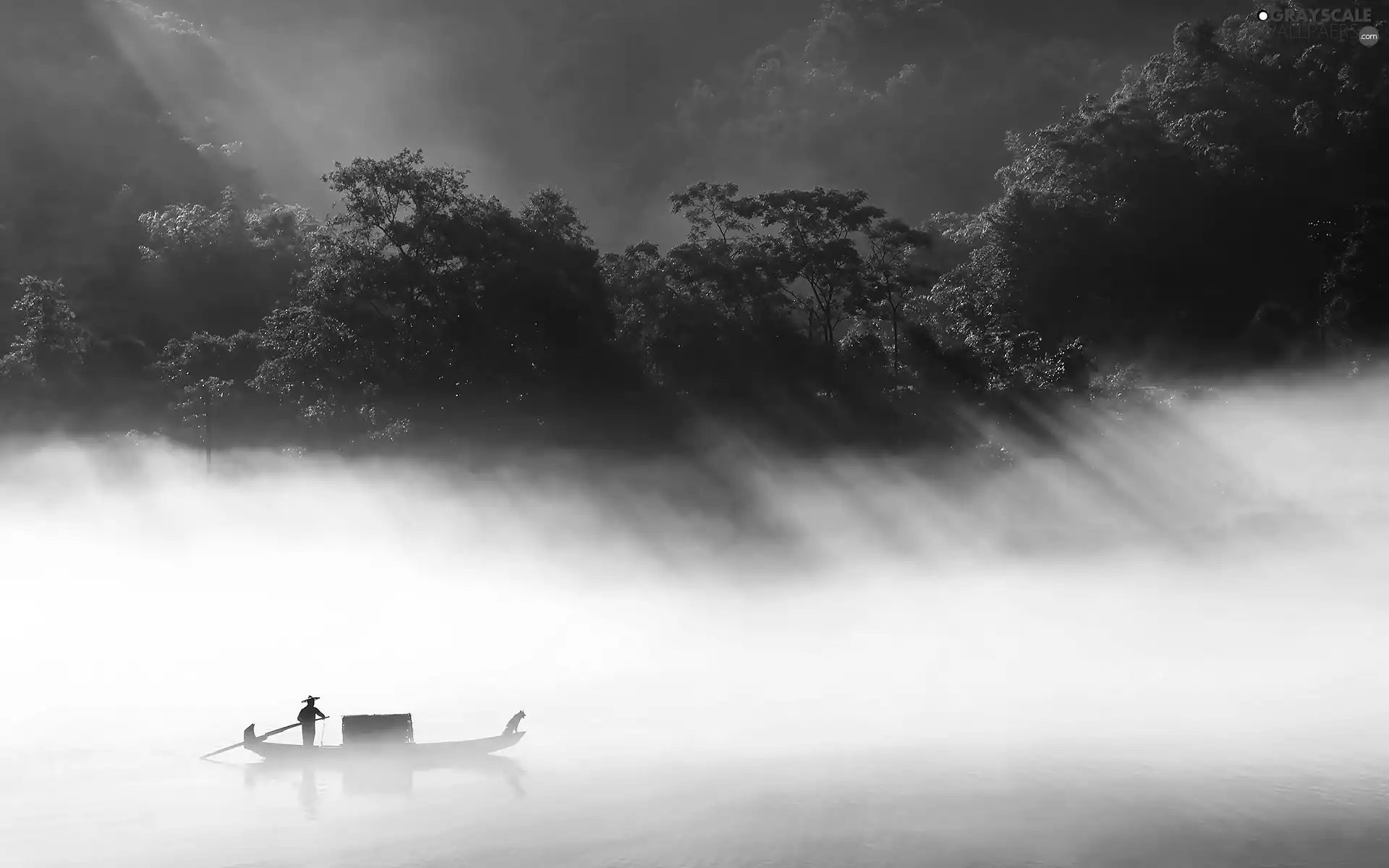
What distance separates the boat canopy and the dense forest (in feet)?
104

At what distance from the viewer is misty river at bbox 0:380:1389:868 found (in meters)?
33.7

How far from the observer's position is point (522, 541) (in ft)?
265

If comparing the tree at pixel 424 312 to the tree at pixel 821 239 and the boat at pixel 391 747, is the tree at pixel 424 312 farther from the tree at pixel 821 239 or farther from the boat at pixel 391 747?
the boat at pixel 391 747

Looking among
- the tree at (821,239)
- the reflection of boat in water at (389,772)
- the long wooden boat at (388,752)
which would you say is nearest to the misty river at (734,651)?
the reflection of boat in water at (389,772)

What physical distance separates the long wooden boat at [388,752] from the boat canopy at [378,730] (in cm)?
11

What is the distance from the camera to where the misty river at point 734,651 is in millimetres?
33656

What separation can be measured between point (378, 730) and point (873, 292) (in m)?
49.9

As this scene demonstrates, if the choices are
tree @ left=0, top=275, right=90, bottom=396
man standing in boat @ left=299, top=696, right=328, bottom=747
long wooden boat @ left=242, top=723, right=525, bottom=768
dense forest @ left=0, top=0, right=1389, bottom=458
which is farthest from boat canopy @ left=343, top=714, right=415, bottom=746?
tree @ left=0, top=275, right=90, bottom=396

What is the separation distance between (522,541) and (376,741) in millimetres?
42546

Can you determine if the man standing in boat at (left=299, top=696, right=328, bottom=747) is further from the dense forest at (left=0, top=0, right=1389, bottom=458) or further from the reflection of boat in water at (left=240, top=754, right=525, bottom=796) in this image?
the dense forest at (left=0, top=0, right=1389, bottom=458)

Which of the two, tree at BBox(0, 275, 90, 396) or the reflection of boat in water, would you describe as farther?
tree at BBox(0, 275, 90, 396)

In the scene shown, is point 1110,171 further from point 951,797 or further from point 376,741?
point 376,741

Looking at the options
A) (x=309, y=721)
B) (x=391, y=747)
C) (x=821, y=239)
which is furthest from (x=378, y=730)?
(x=821, y=239)

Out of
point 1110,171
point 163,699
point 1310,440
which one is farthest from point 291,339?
point 1310,440
